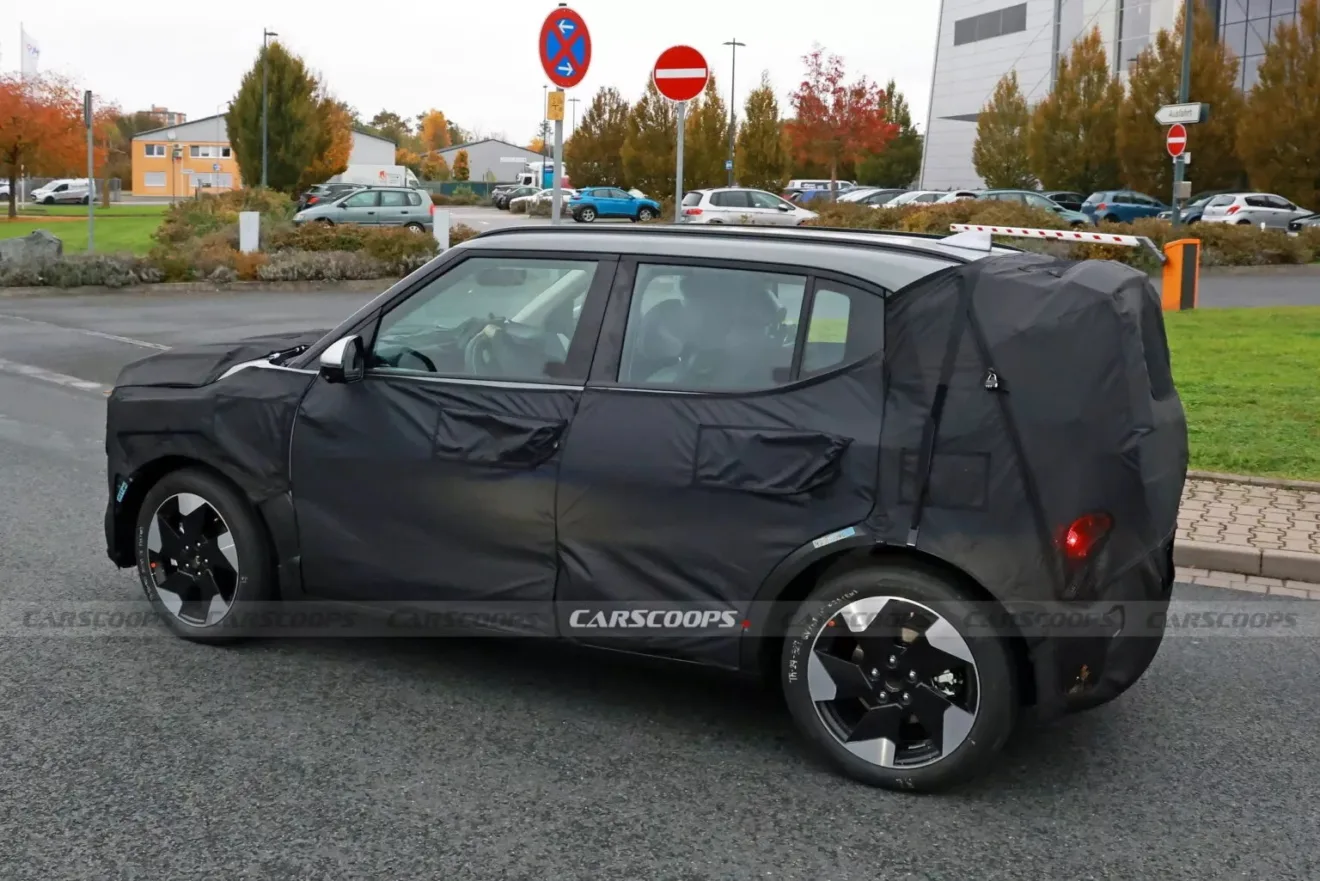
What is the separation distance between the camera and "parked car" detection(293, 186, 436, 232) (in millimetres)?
38188

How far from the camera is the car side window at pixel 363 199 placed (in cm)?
3859

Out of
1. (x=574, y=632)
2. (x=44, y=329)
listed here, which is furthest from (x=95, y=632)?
(x=44, y=329)

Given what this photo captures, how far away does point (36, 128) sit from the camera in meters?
64.0

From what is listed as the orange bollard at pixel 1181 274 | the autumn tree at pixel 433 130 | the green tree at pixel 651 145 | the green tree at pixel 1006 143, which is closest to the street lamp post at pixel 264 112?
the green tree at pixel 651 145

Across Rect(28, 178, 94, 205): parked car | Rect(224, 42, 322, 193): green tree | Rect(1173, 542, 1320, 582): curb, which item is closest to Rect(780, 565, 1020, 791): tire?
Rect(1173, 542, 1320, 582): curb

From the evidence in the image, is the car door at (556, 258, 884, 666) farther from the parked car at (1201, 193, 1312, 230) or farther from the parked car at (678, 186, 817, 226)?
the parked car at (1201, 193, 1312, 230)

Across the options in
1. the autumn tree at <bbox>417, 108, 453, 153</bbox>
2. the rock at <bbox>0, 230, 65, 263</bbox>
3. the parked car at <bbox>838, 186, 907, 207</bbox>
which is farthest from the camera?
the autumn tree at <bbox>417, 108, 453, 153</bbox>

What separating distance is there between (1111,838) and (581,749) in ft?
5.16

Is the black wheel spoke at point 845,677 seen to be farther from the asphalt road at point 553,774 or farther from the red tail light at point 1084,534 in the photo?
the red tail light at point 1084,534

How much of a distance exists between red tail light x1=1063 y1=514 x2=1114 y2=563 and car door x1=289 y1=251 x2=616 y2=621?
1.58m

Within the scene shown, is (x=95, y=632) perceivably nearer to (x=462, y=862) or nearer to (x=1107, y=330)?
(x=462, y=862)

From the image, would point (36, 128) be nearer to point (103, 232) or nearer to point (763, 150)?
point (103, 232)

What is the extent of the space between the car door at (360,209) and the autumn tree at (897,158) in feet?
180

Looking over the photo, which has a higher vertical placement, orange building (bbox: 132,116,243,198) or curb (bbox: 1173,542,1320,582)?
orange building (bbox: 132,116,243,198)
